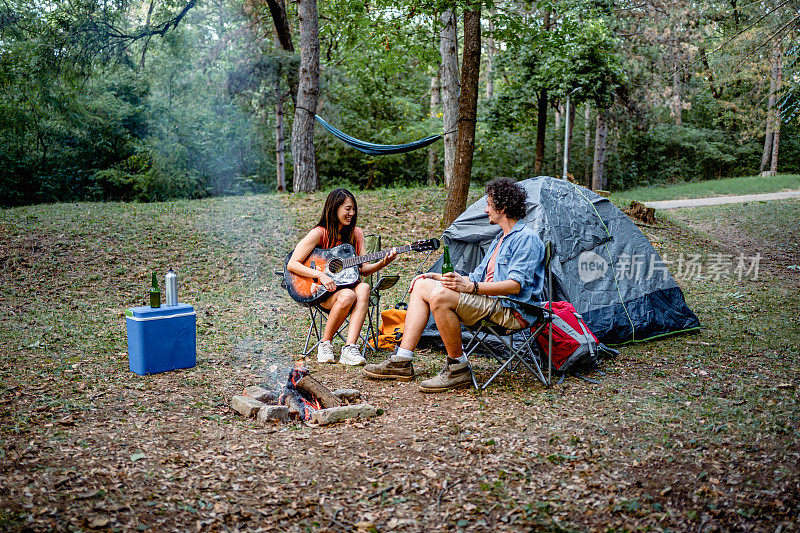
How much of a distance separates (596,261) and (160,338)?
2.96 metres

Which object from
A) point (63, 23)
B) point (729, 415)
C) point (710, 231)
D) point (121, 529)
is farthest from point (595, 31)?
point (121, 529)

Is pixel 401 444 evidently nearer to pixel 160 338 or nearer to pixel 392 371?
pixel 392 371

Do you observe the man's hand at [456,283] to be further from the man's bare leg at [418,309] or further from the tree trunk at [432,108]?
the tree trunk at [432,108]

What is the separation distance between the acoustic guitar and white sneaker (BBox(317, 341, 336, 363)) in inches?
11.3

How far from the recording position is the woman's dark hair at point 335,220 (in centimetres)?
394

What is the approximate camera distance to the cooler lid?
3477 mm

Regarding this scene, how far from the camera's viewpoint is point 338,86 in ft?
41.1

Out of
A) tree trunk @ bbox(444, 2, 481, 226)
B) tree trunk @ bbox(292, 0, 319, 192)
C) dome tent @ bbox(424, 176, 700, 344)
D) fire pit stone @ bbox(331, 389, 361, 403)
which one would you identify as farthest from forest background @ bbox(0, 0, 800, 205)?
fire pit stone @ bbox(331, 389, 361, 403)

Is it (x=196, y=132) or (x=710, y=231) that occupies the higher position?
(x=196, y=132)

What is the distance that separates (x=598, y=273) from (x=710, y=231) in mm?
6337

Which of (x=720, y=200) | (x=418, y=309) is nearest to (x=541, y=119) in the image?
(x=720, y=200)

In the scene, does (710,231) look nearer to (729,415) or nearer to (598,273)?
(598,273)

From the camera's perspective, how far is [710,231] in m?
9.55

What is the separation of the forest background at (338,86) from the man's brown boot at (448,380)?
12.5 feet
